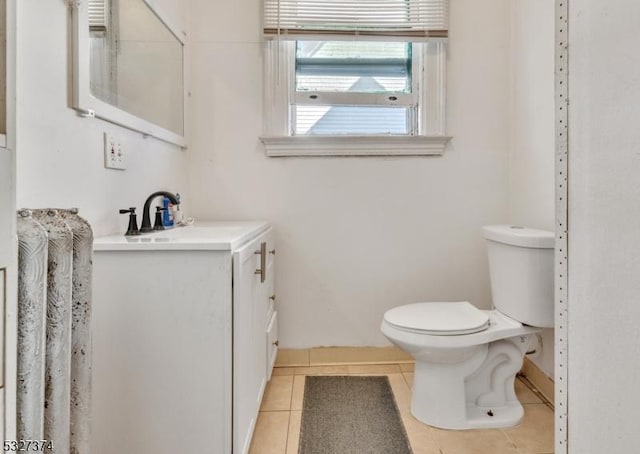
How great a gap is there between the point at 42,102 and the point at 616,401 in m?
1.51

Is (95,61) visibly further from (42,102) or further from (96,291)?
(96,291)

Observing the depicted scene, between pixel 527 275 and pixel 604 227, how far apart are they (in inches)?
29.1

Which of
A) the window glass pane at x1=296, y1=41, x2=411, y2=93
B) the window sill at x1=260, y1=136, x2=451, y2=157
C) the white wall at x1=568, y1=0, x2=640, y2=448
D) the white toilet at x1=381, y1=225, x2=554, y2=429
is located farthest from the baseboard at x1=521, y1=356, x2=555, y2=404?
the window glass pane at x1=296, y1=41, x2=411, y2=93

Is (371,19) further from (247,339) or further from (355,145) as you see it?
(247,339)

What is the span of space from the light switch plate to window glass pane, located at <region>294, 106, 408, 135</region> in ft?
3.23

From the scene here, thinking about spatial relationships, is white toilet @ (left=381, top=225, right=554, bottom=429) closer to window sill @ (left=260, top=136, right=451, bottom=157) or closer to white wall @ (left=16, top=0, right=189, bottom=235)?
window sill @ (left=260, top=136, right=451, bottom=157)

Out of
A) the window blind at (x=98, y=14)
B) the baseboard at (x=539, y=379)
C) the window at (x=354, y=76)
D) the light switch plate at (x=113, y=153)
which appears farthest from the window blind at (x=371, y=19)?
the baseboard at (x=539, y=379)

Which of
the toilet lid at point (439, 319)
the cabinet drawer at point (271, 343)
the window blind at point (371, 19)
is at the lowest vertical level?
the cabinet drawer at point (271, 343)

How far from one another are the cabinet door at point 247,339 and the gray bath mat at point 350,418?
27 cm

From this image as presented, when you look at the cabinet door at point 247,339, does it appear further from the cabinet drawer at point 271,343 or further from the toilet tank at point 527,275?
the toilet tank at point 527,275

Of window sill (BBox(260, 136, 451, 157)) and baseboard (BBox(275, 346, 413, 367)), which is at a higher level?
window sill (BBox(260, 136, 451, 157))

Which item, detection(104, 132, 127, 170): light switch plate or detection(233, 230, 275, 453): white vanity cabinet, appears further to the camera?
detection(104, 132, 127, 170): light switch plate

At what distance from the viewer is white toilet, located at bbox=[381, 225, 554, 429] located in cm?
143

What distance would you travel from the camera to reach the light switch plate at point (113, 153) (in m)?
1.20
